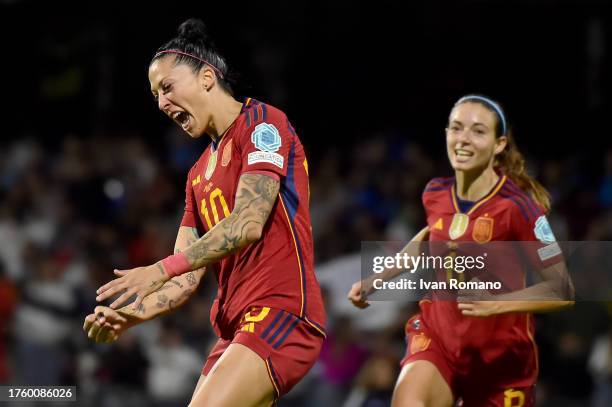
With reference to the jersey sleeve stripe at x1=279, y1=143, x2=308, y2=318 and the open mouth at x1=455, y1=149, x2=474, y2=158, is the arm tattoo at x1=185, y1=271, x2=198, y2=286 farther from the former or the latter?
the open mouth at x1=455, y1=149, x2=474, y2=158

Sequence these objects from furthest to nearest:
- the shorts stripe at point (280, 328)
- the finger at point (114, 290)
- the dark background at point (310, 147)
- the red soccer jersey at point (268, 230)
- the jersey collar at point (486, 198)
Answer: the dark background at point (310, 147) < the jersey collar at point (486, 198) < the red soccer jersey at point (268, 230) < the shorts stripe at point (280, 328) < the finger at point (114, 290)

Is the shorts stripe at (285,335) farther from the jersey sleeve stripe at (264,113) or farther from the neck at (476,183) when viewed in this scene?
the neck at (476,183)

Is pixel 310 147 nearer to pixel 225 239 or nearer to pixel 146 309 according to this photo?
pixel 146 309

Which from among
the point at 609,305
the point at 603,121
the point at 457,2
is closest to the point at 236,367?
the point at 609,305

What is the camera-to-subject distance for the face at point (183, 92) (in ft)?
14.2

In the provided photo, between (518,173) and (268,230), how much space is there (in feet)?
5.90

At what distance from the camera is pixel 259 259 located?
4.22 m

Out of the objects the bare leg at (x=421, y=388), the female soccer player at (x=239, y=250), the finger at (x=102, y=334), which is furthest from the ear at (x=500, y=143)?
the finger at (x=102, y=334)

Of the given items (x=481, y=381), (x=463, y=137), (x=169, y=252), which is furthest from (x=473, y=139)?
(x=169, y=252)

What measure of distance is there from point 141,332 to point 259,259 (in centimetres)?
537

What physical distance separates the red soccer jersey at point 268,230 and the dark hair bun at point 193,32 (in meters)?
0.39

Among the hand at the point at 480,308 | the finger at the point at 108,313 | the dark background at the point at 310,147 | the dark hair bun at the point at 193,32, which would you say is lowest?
the finger at the point at 108,313

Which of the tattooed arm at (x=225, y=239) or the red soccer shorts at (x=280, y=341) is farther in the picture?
the red soccer shorts at (x=280, y=341)

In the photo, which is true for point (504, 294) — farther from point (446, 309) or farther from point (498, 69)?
point (498, 69)
